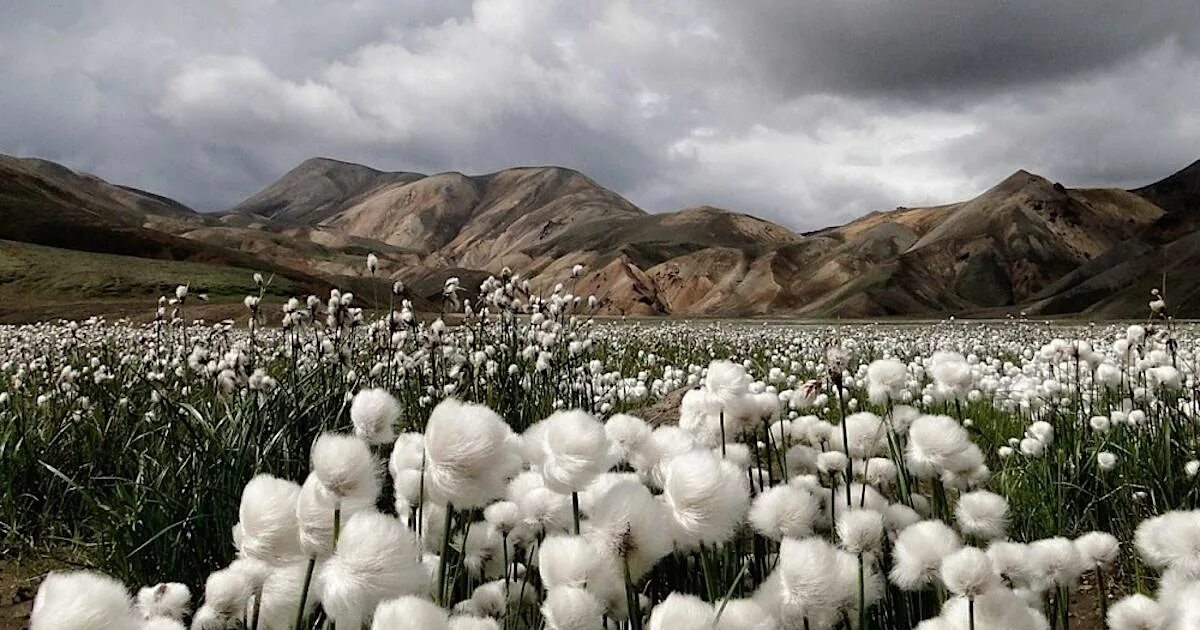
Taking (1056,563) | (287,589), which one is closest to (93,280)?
(287,589)

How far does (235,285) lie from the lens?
240 ft

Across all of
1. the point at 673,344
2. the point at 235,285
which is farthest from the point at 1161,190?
the point at 673,344

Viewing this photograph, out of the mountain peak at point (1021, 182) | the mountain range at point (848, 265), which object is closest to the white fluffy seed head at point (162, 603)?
the mountain range at point (848, 265)

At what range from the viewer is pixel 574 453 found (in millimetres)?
1806

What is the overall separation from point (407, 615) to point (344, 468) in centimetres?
37

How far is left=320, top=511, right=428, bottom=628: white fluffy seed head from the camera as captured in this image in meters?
1.51

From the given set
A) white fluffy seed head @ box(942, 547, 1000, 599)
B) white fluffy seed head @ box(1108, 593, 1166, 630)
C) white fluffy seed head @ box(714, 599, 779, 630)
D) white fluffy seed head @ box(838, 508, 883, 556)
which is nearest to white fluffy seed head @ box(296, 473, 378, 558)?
white fluffy seed head @ box(714, 599, 779, 630)

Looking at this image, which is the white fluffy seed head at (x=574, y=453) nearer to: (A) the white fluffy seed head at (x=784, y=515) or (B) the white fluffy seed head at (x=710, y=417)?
(A) the white fluffy seed head at (x=784, y=515)

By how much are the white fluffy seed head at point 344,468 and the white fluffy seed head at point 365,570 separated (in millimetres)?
114

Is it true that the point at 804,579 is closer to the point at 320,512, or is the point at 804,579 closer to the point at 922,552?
the point at 922,552

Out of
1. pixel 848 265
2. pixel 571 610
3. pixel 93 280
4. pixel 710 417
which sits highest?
pixel 848 265

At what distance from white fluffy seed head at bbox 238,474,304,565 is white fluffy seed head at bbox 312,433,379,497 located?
115 mm

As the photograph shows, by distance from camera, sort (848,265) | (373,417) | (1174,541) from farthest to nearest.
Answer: (848,265) < (373,417) < (1174,541)

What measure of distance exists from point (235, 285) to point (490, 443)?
→ 78.7 m
